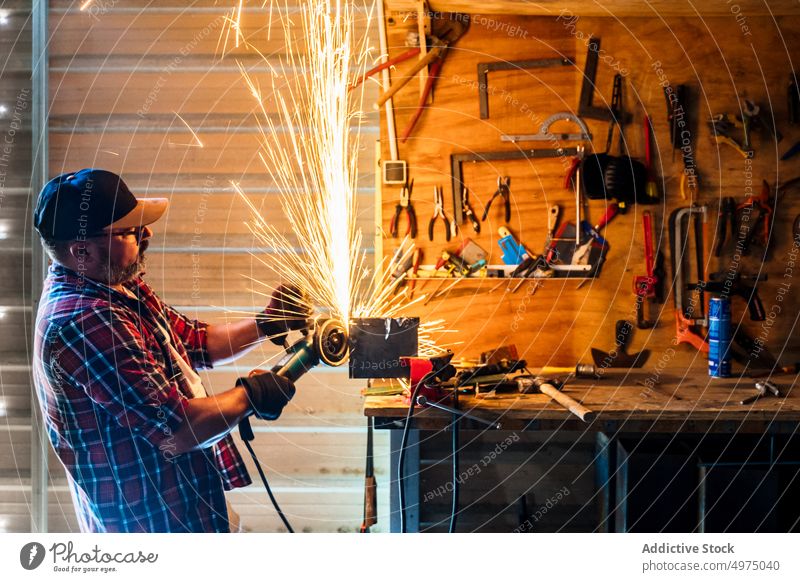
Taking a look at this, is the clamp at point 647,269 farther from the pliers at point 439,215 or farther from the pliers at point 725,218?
the pliers at point 439,215

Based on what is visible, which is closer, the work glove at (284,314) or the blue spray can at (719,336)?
the work glove at (284,314)

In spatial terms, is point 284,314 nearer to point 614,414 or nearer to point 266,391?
point 266,391

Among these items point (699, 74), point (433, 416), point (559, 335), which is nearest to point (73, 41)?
point (433, 416)

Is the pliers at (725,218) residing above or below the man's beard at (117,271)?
above

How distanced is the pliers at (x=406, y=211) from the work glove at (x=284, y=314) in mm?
470

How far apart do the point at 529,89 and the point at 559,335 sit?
0.93 m

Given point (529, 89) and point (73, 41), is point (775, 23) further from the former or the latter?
point (73, 41)

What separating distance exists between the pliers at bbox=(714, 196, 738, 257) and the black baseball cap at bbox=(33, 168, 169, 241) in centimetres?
203

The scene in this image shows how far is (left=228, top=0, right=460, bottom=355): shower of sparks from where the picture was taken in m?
2.47

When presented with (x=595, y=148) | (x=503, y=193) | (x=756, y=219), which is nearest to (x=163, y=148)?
(x=503, y=193)

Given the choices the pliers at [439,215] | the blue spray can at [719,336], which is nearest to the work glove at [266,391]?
the pliers at [439,215]

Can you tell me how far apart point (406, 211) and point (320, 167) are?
37cm

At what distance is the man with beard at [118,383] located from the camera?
197 centimetres

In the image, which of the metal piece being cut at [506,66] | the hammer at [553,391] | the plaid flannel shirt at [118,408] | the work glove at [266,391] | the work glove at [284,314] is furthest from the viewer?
the metal piece being cut at [506,66]
